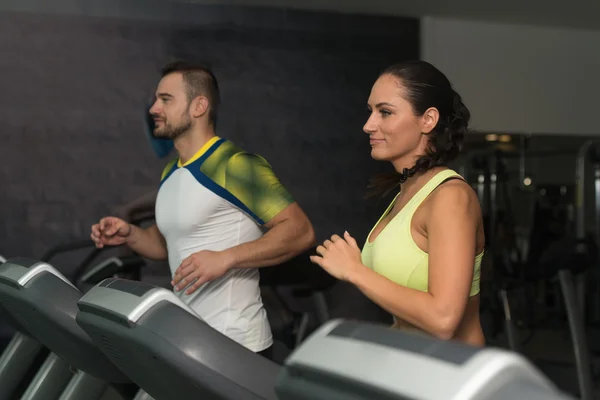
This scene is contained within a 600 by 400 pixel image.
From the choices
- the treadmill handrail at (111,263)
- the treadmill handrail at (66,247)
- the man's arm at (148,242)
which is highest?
the man's arm at (148,242)

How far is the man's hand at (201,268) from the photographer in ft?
6.79

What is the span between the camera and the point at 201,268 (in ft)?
6.78

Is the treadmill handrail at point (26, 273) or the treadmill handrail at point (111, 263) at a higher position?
the treadmill handrail at point (26, 273)

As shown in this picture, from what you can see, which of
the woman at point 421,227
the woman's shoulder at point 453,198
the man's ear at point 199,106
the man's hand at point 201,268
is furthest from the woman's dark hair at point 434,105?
the man's ear at point 199,106

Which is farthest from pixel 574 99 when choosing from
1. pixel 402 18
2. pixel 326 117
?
pixel 326 117

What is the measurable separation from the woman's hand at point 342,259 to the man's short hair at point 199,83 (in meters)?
1.13

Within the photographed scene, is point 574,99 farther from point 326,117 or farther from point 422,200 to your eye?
point 422,200

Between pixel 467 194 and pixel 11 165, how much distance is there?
2.74 metres

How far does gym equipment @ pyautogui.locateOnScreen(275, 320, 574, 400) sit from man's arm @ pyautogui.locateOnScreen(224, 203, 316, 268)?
4.54 feet

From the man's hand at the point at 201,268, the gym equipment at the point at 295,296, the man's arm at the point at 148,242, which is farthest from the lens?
the gym equipment at the point at 295,296

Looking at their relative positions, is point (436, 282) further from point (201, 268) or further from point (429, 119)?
point (201, 268)

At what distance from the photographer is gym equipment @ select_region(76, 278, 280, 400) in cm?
99

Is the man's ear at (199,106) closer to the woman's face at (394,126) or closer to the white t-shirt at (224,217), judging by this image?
the white t-shirt at (224,217)

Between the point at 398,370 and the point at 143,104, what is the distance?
133 inches
